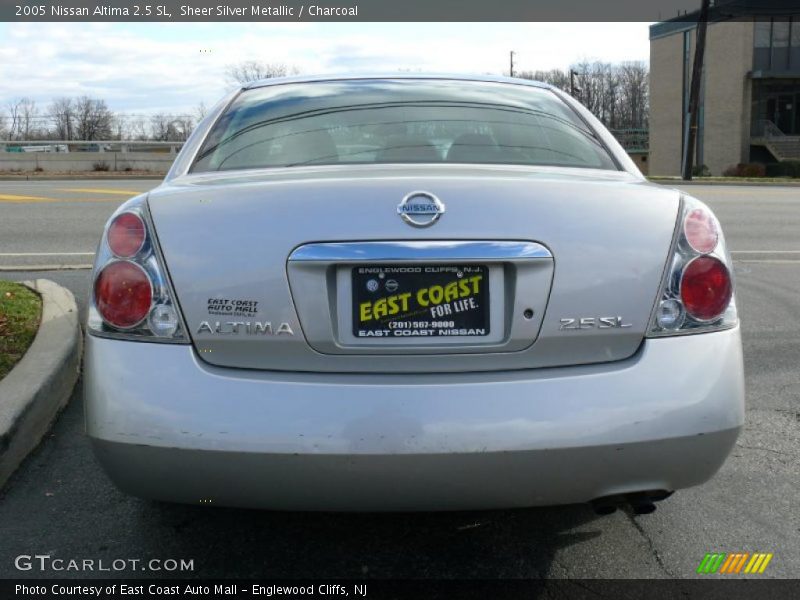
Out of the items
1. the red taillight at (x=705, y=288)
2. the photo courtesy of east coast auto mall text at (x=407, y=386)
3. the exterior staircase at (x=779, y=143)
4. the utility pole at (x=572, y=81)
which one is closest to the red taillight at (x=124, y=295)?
the photo courtesy of east coast auto mall text at (x=407, y=386)

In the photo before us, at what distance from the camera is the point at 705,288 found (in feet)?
8.25

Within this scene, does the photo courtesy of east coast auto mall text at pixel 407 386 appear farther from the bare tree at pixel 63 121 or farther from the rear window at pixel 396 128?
the bare tree at pixel 63 121

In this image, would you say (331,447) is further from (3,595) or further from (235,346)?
(3,595)

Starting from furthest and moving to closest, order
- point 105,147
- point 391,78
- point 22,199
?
point 105,147 < point 22,199 < point 391,78

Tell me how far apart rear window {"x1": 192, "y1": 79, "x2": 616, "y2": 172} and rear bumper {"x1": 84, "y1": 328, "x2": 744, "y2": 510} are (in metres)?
0.98

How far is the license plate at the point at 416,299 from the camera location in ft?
7.68

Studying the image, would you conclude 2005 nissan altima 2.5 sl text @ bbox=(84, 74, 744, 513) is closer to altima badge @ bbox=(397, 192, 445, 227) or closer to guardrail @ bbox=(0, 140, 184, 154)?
altima badge @ bbox=(397, 192, 445, 227)

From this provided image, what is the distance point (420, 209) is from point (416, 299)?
248mm

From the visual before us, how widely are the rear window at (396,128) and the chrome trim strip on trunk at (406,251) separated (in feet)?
2.44

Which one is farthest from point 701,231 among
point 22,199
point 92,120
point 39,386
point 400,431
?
point 92,120

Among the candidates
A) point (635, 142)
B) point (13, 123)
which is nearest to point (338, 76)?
point (13, 123)

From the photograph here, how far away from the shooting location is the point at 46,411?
3881 mm

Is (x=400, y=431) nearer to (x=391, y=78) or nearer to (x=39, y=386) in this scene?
(x=391, y=78)

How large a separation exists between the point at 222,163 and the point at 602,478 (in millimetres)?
1749
